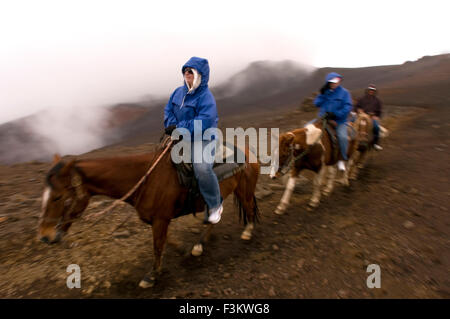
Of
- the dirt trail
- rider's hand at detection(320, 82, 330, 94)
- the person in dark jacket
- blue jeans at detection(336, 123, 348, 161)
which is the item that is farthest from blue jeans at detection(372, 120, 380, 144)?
rider's hand at detection(320, 82, 330, 94)

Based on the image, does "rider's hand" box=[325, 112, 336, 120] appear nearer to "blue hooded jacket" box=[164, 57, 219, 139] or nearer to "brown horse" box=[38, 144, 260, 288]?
"brown horse" box=[38, 144, 260, 288]

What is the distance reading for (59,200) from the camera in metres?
2.81

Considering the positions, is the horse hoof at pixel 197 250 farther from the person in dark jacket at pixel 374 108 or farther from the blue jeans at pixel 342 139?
the person in dark jacket at pixel 374 108

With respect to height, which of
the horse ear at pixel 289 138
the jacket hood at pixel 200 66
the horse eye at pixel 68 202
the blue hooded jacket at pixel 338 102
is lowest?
the horse eye at pixel 68 202

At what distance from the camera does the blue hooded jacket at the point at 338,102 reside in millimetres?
6184

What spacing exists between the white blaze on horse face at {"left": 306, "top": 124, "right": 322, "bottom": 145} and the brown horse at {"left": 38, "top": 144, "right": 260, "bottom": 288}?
7.75 feet

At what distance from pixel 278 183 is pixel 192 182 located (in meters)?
4.11

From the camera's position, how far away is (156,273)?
12.2ft

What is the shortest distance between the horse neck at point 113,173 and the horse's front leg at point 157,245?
617mm

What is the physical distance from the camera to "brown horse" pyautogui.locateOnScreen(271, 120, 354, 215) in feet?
17.8

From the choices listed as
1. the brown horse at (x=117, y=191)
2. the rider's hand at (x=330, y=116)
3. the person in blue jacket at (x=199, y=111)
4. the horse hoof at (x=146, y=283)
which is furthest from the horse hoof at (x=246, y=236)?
the rider's hand at (x=330, y=116)

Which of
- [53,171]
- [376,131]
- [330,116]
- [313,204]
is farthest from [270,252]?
[376,131]

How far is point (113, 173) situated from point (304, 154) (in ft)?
12.7
